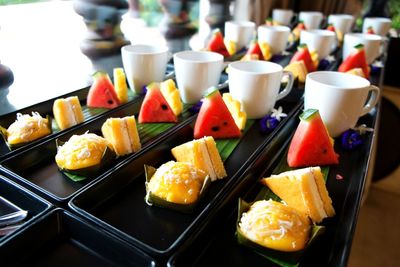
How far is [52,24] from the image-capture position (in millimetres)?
1637

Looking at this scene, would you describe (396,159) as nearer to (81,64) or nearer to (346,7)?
(346,7)

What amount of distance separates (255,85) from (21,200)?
780mm

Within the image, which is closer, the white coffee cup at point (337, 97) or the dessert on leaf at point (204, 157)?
the dessert on leaf at point (204, 157)

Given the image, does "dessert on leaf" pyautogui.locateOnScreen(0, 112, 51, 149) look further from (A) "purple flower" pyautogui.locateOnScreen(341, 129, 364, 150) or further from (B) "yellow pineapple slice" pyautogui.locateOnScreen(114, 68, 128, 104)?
(A) "purple flower" pyautogui.locateOnScreen(341, 129, 364, 150)

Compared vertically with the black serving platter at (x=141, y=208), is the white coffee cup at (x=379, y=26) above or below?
above

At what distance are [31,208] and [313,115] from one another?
0.75 m

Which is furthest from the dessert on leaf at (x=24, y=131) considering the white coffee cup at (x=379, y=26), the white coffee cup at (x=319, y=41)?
the white coffee cup at (x=379, y=26)

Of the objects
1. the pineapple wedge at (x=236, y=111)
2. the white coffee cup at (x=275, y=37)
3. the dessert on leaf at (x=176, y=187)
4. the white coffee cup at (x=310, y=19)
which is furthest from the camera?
the white coffee cup at (x=310, y=19)

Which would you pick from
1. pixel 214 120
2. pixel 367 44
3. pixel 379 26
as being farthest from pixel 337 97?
pixel 379 26

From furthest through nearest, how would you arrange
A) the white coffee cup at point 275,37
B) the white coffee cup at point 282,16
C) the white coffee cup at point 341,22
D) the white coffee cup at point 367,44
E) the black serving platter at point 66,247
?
the white coffee cup at point 282,16
the white coffee cup at point 341,22
the white coffee cup at point 275,37
the white coffee cup at point 367,44
the black serving platter at point 66,247

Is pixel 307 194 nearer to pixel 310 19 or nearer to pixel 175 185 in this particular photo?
pixel 175 185

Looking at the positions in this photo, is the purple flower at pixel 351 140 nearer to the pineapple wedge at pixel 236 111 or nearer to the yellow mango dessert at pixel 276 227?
the pineapple wedge at pixel 236 111

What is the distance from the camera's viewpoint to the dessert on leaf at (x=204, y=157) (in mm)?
888

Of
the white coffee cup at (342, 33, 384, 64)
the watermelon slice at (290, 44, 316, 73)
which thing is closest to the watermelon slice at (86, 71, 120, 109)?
the watermelon slice at (290, 44, 316, 73)
